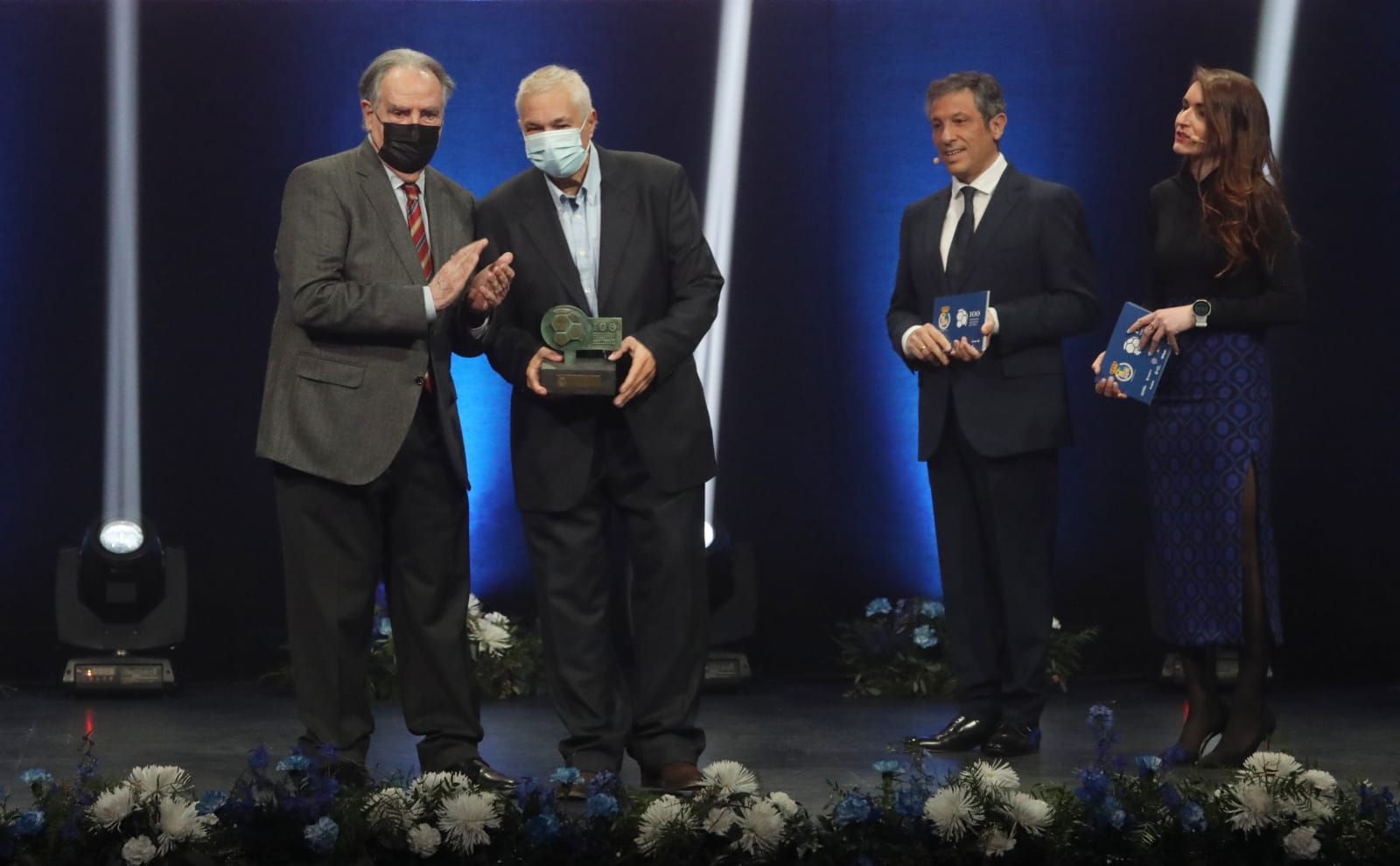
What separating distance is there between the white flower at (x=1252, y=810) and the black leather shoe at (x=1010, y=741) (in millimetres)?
1182

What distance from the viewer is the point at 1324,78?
584 cm

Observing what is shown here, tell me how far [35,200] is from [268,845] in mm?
3259

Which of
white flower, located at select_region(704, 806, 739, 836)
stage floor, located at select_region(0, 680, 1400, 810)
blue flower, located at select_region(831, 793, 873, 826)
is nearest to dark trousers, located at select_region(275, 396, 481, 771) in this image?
stage floor, located at select_region(0, 680, 1400, 810)

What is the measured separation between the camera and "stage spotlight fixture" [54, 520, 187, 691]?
553 cm

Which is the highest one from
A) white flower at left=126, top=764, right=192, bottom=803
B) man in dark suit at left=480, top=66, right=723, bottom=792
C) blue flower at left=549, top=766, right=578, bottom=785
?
man in dark suit at left=480, top=66, right=723, bottom=792

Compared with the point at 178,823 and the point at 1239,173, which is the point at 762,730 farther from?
the point at 178,823

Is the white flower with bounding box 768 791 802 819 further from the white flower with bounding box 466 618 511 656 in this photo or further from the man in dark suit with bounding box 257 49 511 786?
the white flower with bounding box 466 618 511 656

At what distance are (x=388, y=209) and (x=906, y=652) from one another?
2.59 meters

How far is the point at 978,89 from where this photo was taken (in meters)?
4.38

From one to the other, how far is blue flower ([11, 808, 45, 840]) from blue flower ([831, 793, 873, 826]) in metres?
1.40

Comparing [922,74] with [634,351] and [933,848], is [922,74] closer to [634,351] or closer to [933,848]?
[634,351]

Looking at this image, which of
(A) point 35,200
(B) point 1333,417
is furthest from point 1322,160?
(A) point 35,200

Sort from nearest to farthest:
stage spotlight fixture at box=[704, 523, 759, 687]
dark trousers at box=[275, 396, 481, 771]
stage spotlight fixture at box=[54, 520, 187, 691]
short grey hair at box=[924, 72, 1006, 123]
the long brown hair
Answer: dark trousers at box=[275, 396, 481, 771] → the long brown hair → short grey hair at box=[924, 72, 1006, 123] → stage spotlight fixture at box=[54, 520, 187, 691] → stage spotlight fixture at box=[704, 523, 759, 687]

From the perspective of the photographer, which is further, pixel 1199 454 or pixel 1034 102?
pixel 1034 102
